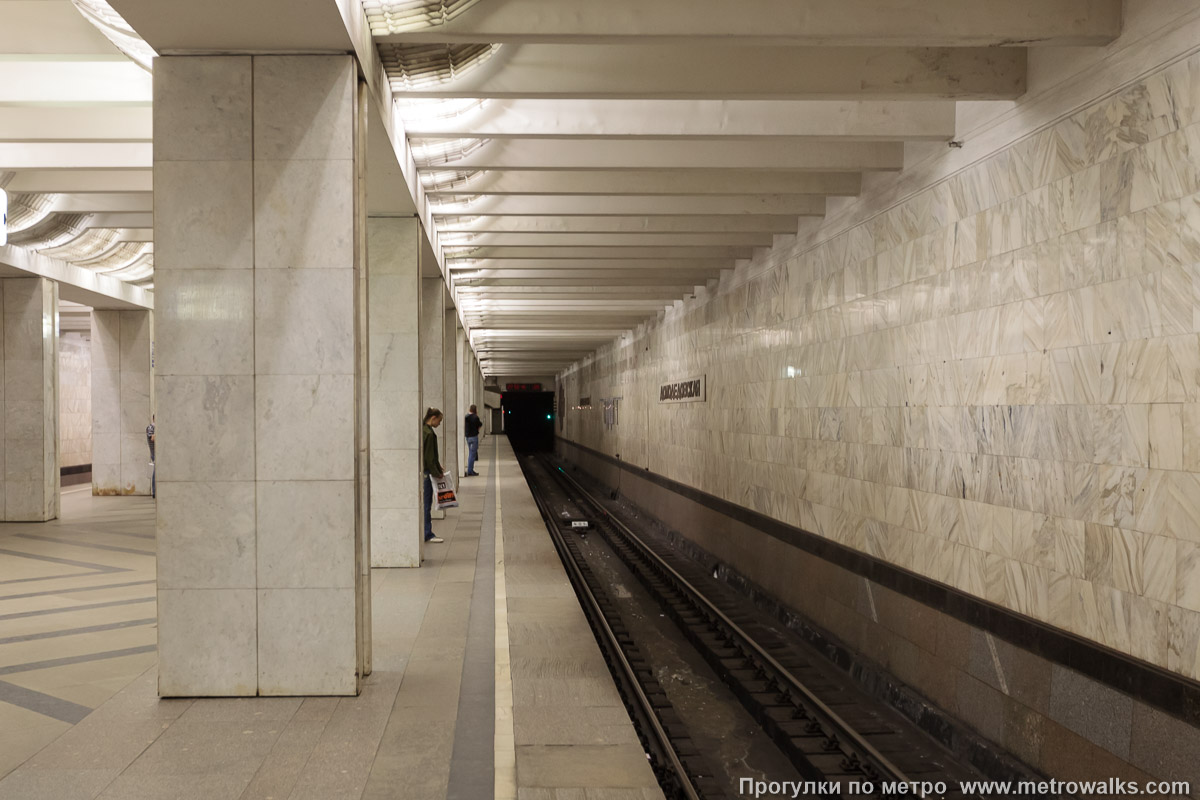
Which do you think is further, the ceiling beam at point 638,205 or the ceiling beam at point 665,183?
the ceiling beam at point 638,205

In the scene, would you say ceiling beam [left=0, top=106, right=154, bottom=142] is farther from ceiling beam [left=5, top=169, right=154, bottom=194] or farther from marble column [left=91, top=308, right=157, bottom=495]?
marble column [left=91, top=308, right=157, bottom=495]

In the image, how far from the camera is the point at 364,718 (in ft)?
15.6

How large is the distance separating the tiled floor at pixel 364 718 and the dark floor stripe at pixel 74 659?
0.02m

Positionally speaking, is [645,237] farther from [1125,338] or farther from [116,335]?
[116,335]

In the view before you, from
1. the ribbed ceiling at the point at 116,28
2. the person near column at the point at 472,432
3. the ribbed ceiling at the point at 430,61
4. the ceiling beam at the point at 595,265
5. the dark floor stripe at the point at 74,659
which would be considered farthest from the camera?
the person near column at the point at 472,432

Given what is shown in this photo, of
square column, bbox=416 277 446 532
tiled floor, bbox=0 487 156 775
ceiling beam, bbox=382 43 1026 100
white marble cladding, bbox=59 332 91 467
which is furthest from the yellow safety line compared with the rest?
white marble cladding, bbox=59 332 91 467

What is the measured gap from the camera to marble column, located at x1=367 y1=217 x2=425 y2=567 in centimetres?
921

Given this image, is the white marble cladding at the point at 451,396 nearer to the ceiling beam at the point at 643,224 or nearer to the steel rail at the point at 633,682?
the steel rail at the point at 633,682

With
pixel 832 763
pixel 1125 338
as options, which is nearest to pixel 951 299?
pixel 1125 338

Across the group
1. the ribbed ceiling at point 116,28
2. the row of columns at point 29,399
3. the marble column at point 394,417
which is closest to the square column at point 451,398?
the row of columns at point 29,399

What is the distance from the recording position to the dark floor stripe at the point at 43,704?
4844 millimetres

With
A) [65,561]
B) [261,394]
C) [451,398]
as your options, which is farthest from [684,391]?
[261,394]

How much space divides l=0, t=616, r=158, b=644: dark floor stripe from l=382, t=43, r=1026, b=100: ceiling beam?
4357 millimetres

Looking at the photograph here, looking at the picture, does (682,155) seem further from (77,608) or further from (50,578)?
(50,578)
